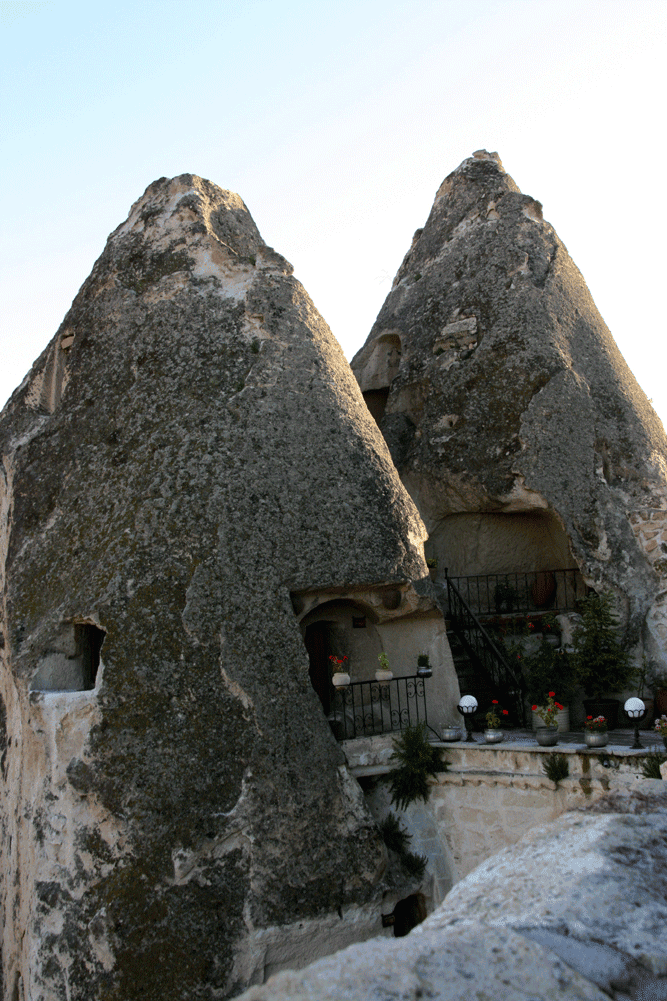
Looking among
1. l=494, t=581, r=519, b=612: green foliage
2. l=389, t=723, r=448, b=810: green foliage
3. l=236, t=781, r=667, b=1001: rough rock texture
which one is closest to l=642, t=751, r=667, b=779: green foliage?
l=389, t=723, r=448, b=810: green foliage

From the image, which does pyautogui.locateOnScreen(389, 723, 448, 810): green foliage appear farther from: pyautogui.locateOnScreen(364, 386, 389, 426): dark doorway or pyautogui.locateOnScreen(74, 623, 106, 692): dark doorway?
pyautogui.locateOnScreen(364, 386, 389, 426): dark doorway

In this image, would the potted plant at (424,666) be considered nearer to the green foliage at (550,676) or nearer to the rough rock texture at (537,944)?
the green foliage at (550,676)

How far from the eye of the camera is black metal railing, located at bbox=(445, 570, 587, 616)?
1506cm

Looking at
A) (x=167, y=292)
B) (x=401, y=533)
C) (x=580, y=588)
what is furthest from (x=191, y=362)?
(x=580, y=588)

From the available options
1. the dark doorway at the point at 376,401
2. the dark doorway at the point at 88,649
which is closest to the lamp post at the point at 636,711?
the dark doorway at the point at 88,649

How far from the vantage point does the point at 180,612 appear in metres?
9.27

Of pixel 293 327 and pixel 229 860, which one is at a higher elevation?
pixel 293 327

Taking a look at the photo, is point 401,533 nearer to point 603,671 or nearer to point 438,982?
point 603,671

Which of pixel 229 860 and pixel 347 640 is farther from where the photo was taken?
pixel 347 640

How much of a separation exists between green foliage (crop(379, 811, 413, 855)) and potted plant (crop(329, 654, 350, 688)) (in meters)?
1.84

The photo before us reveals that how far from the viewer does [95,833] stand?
866cm

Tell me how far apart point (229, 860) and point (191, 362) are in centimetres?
644

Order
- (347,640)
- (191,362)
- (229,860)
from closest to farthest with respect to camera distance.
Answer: (229,860)
(191,362)
(347,640)

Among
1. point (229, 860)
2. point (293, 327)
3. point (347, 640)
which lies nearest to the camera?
point (229, 860)
